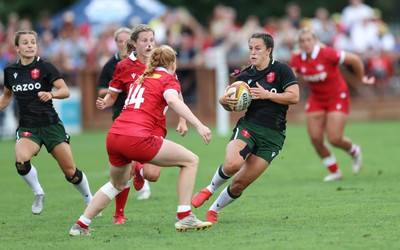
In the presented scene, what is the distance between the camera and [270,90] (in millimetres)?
9484

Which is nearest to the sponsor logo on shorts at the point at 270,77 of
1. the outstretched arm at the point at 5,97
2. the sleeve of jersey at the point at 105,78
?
the sleeve of jersey at the point at 105,78

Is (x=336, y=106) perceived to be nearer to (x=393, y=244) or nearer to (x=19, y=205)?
(x=19, y=205)

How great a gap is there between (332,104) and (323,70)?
1.71ft

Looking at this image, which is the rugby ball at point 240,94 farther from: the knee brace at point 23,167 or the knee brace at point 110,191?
the knee brace at point 23,167

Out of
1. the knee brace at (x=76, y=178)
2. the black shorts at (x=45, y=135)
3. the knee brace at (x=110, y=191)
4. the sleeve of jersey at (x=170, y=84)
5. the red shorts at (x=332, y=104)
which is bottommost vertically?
the knee brace at (x=76, y=178)

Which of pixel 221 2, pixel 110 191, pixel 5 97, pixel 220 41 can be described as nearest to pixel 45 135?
pixel 5 97

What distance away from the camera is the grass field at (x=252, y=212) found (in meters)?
8.15

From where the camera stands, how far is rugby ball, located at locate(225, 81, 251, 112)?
30.2 feet

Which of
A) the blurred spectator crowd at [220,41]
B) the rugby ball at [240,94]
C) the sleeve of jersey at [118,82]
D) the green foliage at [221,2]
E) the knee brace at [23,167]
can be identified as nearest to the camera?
the rugby ball at [240,94]

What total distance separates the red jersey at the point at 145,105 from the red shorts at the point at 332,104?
17.4ft

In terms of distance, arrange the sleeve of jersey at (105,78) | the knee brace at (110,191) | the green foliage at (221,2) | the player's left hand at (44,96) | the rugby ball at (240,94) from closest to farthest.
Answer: the knee brace at (110,191), the rugby ball at (240,94), the player's left hand at (44,96), the sleeve of jersey at (105,78), the green foliage at (221,2)

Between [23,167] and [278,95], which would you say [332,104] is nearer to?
[278,95]

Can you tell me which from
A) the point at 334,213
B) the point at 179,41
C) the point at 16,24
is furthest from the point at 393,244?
the point at 16,24

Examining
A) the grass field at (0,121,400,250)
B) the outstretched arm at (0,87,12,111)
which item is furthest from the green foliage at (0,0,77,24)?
the outstretched arm at (0,87,12,111)
